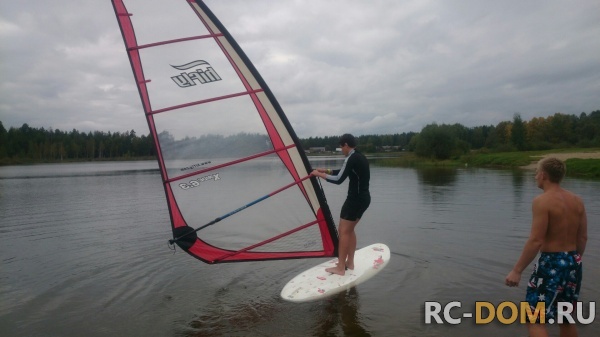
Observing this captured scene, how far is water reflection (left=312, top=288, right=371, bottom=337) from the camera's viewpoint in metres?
3.89

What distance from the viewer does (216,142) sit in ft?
15.0

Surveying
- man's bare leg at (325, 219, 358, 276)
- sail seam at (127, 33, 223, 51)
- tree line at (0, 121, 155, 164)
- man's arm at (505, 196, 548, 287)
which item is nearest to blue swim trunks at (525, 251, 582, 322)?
man's arm at (505, 196, 548, 287)

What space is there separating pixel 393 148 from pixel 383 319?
123151 millimetres

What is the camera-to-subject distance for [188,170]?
14.8ft

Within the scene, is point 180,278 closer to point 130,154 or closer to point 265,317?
point 265,317

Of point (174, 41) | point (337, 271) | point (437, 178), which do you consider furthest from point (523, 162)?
point (174, 41)

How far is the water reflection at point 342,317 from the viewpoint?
389cm

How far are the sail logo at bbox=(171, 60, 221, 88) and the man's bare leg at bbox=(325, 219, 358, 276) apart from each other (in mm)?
2161

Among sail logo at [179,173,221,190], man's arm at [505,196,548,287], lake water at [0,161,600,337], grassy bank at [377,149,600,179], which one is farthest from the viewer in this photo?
grassy bank at [377,149,600,179]

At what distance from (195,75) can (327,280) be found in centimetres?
269

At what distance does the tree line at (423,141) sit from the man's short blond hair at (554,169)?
49.9 m

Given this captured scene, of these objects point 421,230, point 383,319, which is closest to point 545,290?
point 383,319

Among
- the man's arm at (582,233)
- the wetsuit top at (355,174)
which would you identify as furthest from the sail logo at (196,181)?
the man's arm at (582,233)

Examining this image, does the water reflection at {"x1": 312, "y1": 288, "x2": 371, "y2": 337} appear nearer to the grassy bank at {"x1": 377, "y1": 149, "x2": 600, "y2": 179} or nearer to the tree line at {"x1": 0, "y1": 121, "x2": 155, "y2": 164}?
the grassy bank at {"x1": 377, "y1": 149, "x2": 600, "y2": 179}
